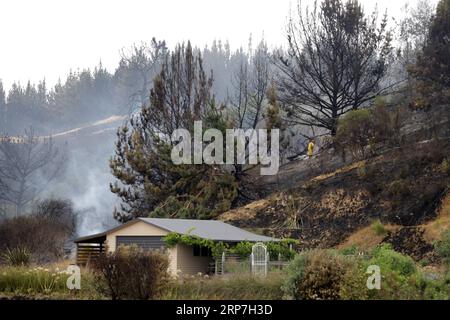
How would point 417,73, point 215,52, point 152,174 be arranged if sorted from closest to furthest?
1. point 417,73
2. point 152,174
3. point 215,52

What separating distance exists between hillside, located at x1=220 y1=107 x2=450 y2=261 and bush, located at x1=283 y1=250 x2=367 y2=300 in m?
12.9

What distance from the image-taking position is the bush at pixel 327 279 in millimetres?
16266

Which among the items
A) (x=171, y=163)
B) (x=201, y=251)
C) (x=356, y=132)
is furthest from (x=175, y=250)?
(x=171, y=163)

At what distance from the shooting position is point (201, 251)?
29.6 meters

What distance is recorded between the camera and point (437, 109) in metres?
37.1

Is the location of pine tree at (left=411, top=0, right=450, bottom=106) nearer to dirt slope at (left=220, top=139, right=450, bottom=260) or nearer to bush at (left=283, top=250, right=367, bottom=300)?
dirt slope at (left=220, top=139, right=450, bottom=260)

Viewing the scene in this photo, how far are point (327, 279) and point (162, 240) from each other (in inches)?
548

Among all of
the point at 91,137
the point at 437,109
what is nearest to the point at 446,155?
the point at 437,109

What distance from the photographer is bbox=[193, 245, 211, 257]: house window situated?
96.1 feet

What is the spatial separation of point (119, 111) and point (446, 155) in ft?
312

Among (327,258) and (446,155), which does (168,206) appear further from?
(327,258)

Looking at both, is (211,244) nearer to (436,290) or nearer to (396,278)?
(396,278)

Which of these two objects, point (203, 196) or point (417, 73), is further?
point (203, 196)

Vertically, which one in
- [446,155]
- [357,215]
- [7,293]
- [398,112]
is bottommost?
[7,293]
